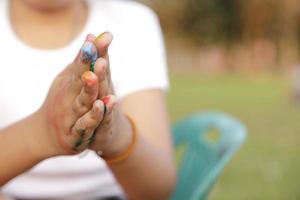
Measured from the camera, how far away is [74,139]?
3.36ft

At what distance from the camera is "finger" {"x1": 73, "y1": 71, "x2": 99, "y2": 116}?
36.8 inches

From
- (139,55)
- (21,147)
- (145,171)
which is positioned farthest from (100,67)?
(139,55)

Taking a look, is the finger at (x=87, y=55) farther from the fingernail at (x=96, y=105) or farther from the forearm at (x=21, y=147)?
the forearm at (x=21, y=147)

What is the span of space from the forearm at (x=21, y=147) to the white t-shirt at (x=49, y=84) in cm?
21

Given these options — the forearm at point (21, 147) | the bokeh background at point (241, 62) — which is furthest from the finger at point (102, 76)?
the bokeh background at point (241, 62)

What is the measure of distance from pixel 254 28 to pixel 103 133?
40.2 ft

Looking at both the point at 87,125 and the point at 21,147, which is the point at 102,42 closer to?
the point at 87,125

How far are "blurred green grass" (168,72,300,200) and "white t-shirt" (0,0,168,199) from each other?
218cm

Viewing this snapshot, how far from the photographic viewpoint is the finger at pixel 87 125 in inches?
38.0

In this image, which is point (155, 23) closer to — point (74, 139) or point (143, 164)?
Result: point (143, 164)

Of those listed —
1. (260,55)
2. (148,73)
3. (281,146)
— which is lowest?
(260,55)

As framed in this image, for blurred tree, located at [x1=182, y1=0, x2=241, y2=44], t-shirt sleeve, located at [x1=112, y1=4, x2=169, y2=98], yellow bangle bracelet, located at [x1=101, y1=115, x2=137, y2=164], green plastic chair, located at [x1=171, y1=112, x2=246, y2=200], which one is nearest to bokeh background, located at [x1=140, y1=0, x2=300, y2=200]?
blurred tree, located at [x1=182, y1=0, x2=241, y2=44]

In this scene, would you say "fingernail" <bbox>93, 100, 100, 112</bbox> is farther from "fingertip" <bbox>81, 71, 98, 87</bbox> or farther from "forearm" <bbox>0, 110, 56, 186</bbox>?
"forearm" <bbox>0, 110, 56, 186</bbox>

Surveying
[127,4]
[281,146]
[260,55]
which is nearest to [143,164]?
[127,4]
